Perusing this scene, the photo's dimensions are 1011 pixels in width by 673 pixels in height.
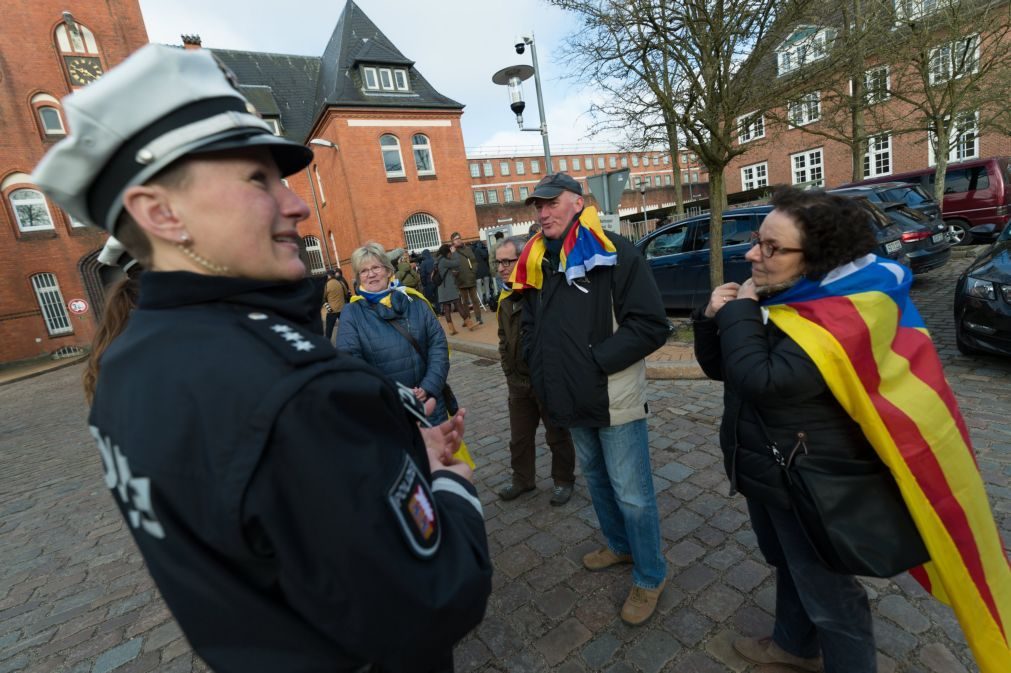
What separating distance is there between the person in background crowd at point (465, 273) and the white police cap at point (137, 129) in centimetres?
999

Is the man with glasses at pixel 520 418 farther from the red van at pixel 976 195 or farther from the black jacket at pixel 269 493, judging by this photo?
the red van at pixel 976 195

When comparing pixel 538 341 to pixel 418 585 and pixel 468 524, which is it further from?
pixel 418 585

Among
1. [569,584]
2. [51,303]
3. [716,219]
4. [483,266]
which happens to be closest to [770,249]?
[569,584]

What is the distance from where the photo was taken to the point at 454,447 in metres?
1.32

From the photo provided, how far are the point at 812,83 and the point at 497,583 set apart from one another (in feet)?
22.1

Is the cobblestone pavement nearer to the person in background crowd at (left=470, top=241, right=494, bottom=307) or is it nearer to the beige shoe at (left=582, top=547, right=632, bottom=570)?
the beige shoe at (left=582, top=547, right=632, bottom=570)

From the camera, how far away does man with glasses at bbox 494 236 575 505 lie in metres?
3.72

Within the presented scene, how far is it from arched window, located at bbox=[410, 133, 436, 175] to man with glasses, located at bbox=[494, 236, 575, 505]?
846 inches

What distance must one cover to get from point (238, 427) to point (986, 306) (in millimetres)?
6826

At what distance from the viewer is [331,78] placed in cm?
2420

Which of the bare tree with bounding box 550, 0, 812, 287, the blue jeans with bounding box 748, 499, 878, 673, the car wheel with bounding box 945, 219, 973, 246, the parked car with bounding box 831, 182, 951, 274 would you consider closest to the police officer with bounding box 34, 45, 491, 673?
the blue jeans with bounding box 748, 499, 878, 673

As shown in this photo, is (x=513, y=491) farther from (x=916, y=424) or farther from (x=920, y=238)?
(x=920, y=238)

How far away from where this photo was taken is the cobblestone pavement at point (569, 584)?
235 centimetres

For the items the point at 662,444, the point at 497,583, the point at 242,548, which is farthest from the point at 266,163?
the point at 662,444
